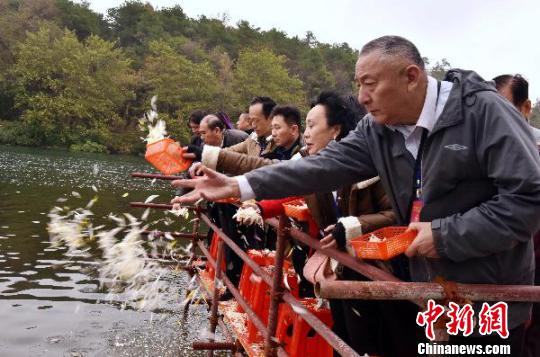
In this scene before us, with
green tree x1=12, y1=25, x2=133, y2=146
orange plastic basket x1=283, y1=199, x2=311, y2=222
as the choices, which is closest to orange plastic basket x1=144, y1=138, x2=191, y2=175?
orange plastic basket x1=283, y1=199, x2=311, y2=222

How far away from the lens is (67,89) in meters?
56.7

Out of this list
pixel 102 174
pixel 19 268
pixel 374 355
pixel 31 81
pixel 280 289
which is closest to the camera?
pixel 374 355

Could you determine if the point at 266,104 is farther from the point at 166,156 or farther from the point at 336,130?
the point at 166,156

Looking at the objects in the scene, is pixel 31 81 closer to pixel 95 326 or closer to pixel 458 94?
pixel 95 326

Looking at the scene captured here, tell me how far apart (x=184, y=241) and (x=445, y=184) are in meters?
11.4

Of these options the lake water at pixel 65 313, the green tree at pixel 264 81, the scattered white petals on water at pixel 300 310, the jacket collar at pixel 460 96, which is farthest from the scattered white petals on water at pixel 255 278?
the green tree at pixel 264 81

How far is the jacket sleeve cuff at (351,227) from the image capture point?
2.98 m

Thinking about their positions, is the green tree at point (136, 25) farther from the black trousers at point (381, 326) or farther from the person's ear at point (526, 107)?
the black trousers at point (381, 326)

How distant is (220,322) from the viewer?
5.50 metres

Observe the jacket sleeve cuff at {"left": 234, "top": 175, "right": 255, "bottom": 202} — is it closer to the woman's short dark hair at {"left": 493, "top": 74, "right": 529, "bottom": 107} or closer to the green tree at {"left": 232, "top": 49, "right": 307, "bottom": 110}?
the woman's short dark hair at {"left": 493, "top": 74, "right": 529, "bottom": 107}

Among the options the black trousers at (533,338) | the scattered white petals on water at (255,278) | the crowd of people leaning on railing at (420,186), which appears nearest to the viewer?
the crowd of people leaning on railing at (420,186)

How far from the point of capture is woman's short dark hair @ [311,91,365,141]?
4.05m

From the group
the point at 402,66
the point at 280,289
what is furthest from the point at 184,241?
the point at 402,66

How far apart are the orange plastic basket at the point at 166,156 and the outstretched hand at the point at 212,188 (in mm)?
653
